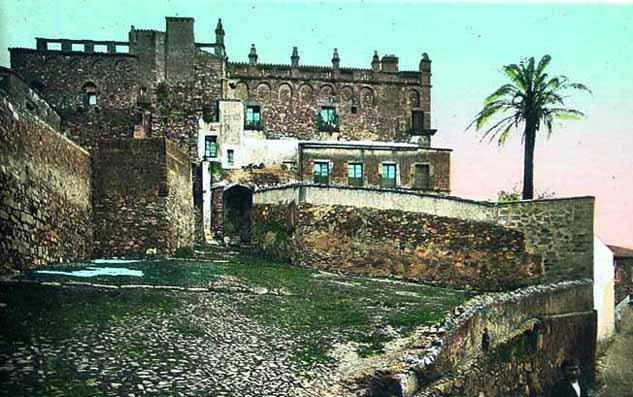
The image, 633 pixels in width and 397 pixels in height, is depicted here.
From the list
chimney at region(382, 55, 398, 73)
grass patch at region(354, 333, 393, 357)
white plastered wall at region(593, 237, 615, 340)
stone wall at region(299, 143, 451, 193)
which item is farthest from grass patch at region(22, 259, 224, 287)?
chimney at region(382, 55, 398, 73)

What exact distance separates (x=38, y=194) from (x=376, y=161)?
20.9 metres

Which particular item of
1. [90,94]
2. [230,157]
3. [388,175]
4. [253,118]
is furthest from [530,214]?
[90,94]

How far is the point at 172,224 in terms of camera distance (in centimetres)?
1722

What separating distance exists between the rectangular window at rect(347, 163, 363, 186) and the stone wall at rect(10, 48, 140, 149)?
10.0 meters

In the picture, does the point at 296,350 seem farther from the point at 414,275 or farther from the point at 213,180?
the point at 213,180

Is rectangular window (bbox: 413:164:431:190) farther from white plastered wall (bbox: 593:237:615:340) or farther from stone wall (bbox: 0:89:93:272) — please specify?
stone wall (bbox: 0:89:93:272)

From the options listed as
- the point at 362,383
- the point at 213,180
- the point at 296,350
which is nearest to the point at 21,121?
the point at 296,350

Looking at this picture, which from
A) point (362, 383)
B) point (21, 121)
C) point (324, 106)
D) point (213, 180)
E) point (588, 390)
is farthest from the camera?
point (324, 106)

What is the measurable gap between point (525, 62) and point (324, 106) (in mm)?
18489

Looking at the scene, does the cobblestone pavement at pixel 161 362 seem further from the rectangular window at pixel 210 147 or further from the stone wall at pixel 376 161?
the rectangular window at pixel 210 147

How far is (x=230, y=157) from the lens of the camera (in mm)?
31703

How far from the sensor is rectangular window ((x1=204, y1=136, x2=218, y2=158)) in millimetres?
31594

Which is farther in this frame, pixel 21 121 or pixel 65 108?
pixel 65 108

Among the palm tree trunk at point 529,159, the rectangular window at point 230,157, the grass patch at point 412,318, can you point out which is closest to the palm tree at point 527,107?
the palm tree trunk at point 529,159
